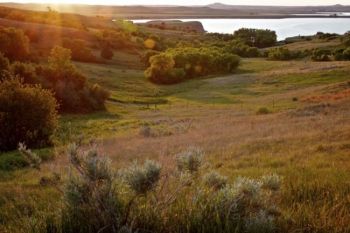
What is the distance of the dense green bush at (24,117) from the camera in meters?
24.8

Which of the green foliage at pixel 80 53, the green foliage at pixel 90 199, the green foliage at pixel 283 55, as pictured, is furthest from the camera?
the green foliage at pixel 283 55

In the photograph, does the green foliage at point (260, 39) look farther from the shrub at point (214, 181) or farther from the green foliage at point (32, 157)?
the green foliage at point (32, 157)

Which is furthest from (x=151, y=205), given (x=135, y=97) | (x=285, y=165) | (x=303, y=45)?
(x=303, y=45)

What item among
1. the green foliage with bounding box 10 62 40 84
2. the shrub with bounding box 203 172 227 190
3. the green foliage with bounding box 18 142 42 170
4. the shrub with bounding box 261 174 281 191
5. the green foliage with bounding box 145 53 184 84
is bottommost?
the green foliage with bounding box 145 53 184 84

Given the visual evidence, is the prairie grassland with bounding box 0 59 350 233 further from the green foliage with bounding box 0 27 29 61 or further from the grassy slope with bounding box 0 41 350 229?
the green foliage with bounding box 0 27 29 61

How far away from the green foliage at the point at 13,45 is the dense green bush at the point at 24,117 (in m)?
39.3

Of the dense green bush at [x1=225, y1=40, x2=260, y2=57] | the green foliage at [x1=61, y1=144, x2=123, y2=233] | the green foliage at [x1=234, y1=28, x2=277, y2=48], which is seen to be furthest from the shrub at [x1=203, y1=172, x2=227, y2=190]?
the green foliage at [x1=234, y1=28, x2=277, y2=48]

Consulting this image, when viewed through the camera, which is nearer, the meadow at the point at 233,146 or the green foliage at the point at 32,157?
the green foliage at the point at 32,157

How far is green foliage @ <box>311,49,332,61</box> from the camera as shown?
86.2 meters

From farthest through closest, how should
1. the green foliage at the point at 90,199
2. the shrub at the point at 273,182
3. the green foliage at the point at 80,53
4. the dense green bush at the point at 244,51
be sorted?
the dense green bush at the point at 244,51 < the green foliage at the point at 80,53 < the shrub at the point at 273,182 < the green foliage at the point at 90,199

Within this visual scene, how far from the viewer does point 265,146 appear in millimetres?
16016

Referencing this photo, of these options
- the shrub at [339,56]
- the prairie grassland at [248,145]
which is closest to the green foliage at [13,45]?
the prairie grassland at [248,145]

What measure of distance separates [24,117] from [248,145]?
13757 millimetres

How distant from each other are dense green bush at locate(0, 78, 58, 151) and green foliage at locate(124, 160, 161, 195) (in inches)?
795
